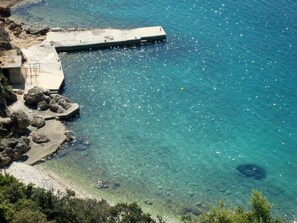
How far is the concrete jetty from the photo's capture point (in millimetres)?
70438

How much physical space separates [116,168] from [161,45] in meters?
28.6

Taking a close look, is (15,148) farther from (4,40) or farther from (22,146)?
(4,40)

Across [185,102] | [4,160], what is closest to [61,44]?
[185,102]

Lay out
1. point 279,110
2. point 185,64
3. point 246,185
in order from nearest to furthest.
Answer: point 246,185
point 279,110
point 185,64

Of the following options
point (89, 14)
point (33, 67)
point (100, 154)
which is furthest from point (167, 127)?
point (89, 14)

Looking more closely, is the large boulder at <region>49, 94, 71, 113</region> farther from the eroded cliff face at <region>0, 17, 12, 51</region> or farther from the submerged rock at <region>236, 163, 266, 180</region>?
the submerged rock at <region>236, 163, 266, 180</region>

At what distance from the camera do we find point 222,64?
78.5 metres

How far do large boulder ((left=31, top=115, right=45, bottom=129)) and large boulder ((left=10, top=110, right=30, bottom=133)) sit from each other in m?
2.25

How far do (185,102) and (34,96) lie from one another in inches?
708

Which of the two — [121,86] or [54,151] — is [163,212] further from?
[121,86]

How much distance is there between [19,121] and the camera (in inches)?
2333

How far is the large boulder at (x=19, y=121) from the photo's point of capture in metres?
59.2

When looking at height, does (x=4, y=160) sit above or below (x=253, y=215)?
below

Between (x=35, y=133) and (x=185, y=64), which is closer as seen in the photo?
(x=35, y=133)
